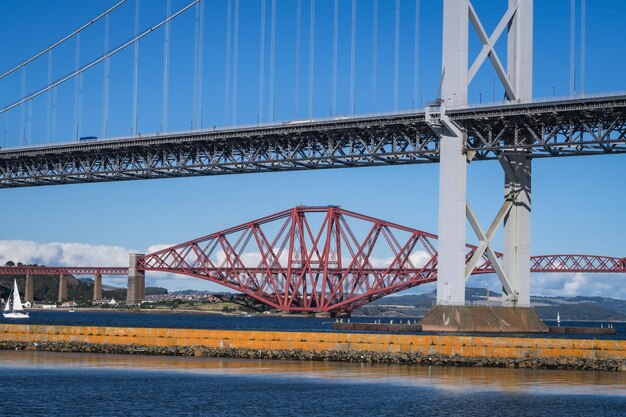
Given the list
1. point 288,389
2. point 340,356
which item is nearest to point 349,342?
point 340,356

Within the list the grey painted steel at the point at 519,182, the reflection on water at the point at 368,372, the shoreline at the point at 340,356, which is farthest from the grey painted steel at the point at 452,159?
the reflection on water at the point at 368,372

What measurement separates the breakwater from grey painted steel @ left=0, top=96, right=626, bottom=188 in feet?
60.8

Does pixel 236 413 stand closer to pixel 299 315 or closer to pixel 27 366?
pixel 27 366

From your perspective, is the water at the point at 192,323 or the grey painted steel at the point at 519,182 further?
the water at the point at 192,323

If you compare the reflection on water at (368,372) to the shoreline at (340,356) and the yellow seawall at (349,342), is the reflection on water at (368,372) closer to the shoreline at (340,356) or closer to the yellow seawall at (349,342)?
the shoreline at (340,356)

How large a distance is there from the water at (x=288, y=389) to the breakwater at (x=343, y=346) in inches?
56.7

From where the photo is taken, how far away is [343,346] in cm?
4369

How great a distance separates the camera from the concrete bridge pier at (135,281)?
167m

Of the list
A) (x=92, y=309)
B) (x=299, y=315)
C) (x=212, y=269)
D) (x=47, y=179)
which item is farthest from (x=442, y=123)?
(x=92, y=309)

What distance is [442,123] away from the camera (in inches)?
2509

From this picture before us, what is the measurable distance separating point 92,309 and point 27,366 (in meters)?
146

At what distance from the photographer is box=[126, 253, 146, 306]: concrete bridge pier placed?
167375 mm

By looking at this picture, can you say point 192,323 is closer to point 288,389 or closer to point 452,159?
point 452,159

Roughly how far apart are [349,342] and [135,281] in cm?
12976
